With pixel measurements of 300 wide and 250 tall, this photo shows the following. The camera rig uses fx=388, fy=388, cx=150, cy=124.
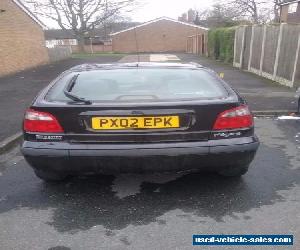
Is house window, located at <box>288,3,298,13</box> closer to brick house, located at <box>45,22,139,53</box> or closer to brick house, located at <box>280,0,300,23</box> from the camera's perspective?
brick house, located at <box>280,0,300,23</box>

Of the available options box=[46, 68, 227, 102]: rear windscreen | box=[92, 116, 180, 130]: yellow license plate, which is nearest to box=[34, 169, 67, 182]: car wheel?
box=[46, 68, 227, 102]: rear windscreen

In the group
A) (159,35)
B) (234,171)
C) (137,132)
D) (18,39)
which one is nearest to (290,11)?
(159,35)

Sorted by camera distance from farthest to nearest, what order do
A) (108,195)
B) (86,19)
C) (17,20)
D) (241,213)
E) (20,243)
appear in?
(86,19) < (17,20) < (108,195) < (241,213) < (20,243)

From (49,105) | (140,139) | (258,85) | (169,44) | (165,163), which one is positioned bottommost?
(169,44)

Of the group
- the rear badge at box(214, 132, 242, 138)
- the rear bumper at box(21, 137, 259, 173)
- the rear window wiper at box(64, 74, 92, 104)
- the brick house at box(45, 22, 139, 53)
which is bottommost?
the brick house at box(45, 22, 139, 53)

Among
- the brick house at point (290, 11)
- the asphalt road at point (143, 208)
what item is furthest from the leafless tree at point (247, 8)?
the asphalt road at point (143, 208)

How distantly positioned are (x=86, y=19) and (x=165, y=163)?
48315 millimetres

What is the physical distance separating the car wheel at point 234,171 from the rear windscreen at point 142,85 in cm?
81

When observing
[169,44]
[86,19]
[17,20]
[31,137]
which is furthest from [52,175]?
[169,44]

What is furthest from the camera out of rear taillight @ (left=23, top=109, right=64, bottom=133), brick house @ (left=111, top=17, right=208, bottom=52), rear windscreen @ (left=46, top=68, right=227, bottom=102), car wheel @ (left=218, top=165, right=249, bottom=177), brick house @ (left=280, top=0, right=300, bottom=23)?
brick house @ (left=111, top=17, right=208, bottom=52)

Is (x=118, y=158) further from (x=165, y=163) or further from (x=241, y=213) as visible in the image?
(x=241, y=213)

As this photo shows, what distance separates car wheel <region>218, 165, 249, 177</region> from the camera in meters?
4.02

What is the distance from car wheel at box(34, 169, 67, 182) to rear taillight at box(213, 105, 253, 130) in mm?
1720

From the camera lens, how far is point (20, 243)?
299 cm
